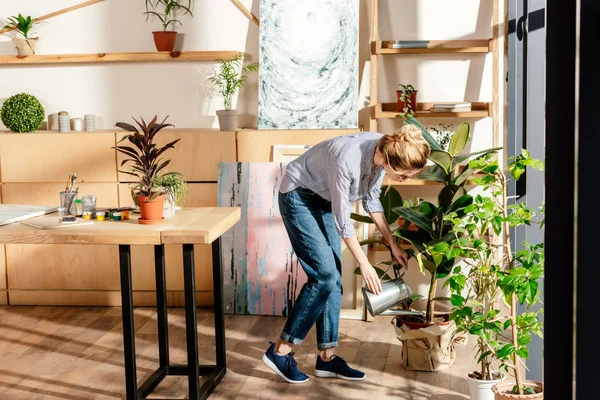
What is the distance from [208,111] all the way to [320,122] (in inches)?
34.0

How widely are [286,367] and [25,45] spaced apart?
3.06 m

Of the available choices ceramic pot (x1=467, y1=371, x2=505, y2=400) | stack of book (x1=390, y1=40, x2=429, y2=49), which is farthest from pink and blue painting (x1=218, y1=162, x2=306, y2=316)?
ceramic pot (x1=467, y1=371, x2=505, y2=400)

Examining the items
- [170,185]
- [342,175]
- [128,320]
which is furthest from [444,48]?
[128,320]

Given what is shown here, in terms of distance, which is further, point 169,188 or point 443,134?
point 443,134

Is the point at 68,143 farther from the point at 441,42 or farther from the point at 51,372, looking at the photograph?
the point at 441,42

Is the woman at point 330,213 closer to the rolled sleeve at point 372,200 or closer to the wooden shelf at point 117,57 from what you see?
the rolled sleeve at point 372,200

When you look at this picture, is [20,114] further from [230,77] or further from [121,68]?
[230,77]

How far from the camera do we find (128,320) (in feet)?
11.1

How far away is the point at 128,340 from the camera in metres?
3.38

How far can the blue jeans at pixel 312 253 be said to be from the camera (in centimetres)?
355

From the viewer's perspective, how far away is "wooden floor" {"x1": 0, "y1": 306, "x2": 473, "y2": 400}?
367 centimetres

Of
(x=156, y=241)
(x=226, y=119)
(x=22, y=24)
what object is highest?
(x=22, y=24)

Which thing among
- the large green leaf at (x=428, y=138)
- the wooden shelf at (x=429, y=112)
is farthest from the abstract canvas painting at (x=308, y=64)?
the large green leaf at (x=428, y=138)

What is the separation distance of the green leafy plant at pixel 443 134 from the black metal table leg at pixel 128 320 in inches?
83.8
